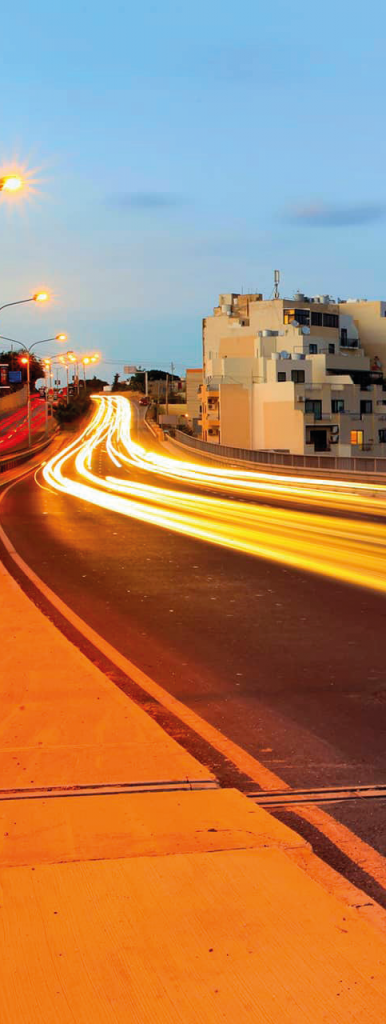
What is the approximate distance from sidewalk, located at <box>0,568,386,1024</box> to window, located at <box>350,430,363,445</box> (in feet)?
321

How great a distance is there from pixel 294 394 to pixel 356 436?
830cm

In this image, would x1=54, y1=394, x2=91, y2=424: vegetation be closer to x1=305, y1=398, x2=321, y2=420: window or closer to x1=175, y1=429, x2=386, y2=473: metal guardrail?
x1=305, y1=398, x2=321, y2=420: window

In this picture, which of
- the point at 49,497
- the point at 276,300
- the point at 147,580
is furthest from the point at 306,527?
the point at 276,300

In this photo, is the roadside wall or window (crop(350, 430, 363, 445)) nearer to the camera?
Answer: window (crop(350, 430, 363, 445))

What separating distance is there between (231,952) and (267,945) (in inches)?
5.9

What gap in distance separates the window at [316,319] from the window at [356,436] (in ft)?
82.4

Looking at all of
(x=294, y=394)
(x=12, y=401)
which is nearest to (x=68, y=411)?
(x=12, y=401)

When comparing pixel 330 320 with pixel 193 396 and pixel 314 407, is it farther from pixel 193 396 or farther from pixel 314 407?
pixel 193 396

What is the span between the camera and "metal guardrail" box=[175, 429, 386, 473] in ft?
147

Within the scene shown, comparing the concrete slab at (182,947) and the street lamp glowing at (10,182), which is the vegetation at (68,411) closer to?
the street lamp glowing at (10,182)

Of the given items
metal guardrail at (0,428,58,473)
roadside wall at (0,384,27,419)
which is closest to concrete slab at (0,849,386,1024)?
metal guardrail at (0,428,58,473)

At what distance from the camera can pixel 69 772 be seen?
19.9 feet

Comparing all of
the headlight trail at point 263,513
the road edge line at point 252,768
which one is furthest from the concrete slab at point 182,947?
the headlight trail at point 263,513

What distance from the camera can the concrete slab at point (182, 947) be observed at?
343cm
